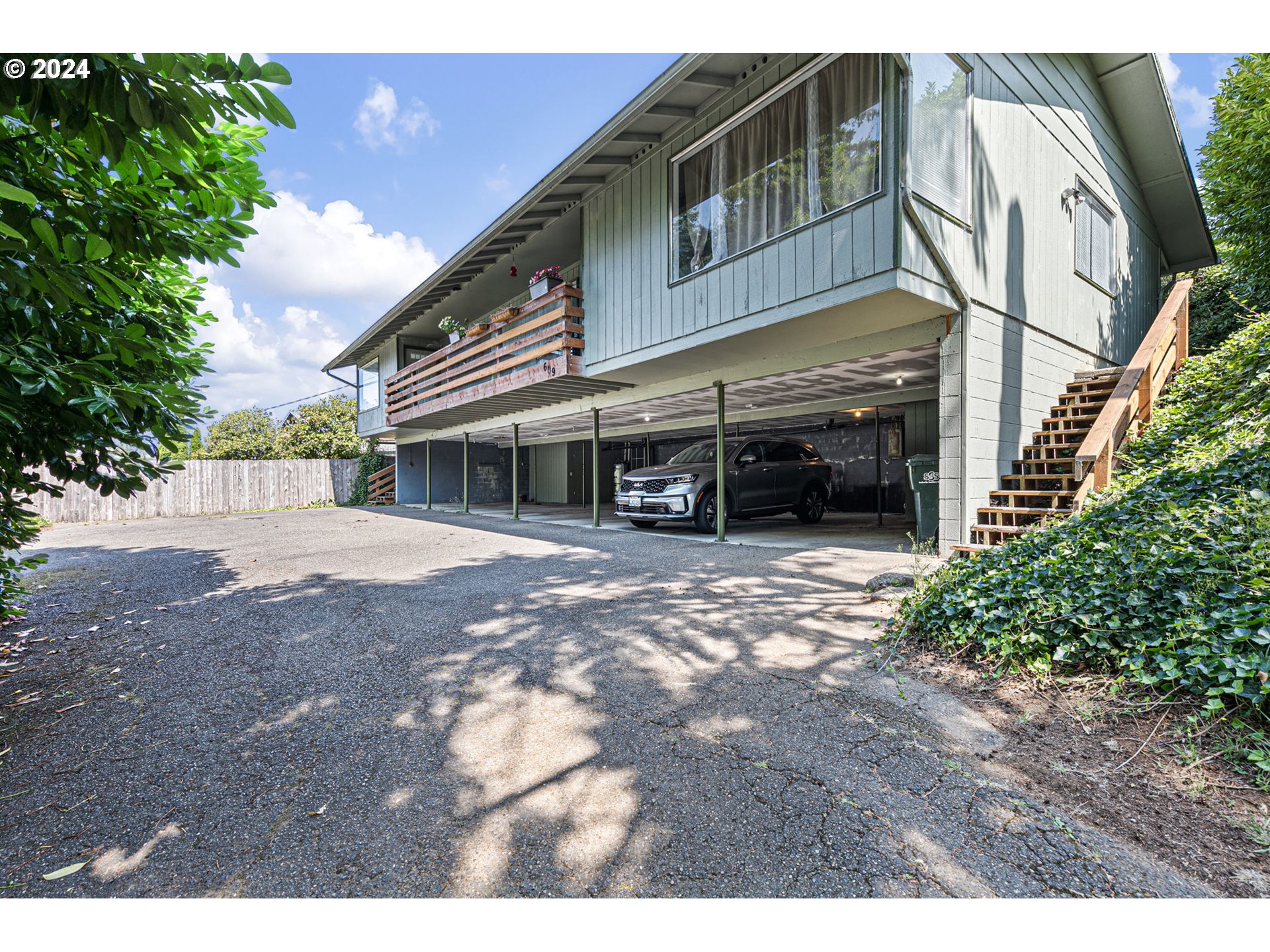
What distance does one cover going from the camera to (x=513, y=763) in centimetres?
231

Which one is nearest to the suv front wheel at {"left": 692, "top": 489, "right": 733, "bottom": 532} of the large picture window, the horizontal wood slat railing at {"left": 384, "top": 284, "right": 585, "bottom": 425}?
the horizontal wood slat railing at {"left": 384, "top": 284, "right": 585, "bottom": 425}

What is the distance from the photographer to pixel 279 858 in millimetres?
1738

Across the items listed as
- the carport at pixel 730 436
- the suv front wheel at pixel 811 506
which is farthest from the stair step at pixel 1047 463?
the suv front wheel at pixel 811 506

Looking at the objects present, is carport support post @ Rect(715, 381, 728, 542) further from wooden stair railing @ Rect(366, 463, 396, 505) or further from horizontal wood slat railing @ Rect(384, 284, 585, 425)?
wooden stair railing @ Rect(366, 463, 396, 505)

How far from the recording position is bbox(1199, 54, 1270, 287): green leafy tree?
27.7 feet

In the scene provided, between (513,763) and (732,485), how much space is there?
7.59 metres

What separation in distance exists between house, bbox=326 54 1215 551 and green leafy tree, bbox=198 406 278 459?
1972 centimetres

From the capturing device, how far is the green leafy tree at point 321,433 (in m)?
26.0

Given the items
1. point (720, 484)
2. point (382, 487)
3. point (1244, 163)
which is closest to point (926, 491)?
point (720, 484)

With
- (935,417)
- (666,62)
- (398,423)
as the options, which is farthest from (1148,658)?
(398,423)

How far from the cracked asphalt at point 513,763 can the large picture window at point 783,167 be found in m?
4.10

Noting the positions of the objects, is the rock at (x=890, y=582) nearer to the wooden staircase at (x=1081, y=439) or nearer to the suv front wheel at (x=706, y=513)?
the wooden staircase at (x=1081, y=439)

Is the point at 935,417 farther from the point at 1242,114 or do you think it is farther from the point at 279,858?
the point at 279,858

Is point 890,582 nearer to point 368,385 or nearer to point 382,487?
point 368,385
